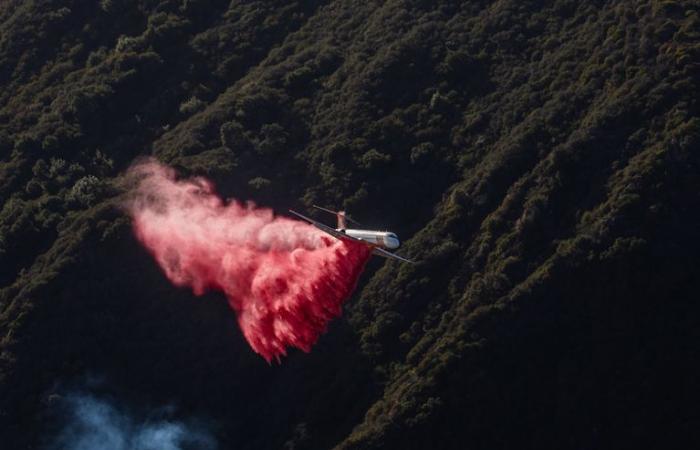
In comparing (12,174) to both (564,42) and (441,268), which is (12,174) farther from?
(564,42)

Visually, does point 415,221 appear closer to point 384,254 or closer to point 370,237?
point 384,254

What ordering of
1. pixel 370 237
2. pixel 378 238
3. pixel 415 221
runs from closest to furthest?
pixel 378 238 < pixel 370 237 < pixel 415 221

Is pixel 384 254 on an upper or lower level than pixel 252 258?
lower

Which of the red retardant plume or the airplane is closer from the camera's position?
the airplane

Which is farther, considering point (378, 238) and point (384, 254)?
point (384, 254)

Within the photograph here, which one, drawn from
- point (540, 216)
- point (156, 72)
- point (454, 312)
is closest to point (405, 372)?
point (454, 312)

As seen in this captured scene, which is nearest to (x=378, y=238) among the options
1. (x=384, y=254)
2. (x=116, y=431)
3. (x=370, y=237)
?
(x=370, y=237)

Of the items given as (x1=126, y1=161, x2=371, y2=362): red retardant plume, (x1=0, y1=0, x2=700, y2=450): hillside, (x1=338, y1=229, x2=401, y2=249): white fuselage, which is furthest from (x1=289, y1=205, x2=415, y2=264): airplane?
(x1=0, y1=0, x2=700, y2=450): hillside

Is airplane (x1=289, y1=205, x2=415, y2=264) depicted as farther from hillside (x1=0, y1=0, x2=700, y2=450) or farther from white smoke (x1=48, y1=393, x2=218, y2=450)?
white smoke (x1=48, y1=393, x2=218, y2=450)
